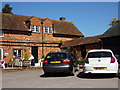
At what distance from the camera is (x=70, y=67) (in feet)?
36.7

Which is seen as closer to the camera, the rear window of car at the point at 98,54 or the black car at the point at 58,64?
the rear window of car at the point at 98,54

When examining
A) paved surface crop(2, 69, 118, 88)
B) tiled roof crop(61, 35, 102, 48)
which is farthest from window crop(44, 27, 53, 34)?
paved surface crop(2, 69, 118, 88)

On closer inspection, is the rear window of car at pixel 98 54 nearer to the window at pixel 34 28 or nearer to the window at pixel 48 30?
the window at pixel 34 28

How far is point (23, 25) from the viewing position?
2969 cm

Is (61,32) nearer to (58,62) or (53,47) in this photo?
(53,47)

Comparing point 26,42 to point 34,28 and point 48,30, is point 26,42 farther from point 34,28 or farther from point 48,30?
point 48,30

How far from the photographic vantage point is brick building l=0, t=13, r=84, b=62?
27.1 m

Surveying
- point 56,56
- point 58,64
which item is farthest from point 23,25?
point 58,64

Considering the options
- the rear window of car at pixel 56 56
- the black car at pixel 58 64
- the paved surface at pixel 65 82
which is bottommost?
the paved surface at pixel 65 82

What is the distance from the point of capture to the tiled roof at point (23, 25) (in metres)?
28.2

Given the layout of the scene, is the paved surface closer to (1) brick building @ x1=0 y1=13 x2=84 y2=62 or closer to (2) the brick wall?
(2) the brick wall

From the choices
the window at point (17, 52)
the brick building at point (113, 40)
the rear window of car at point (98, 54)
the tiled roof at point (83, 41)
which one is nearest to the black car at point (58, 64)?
the rear window of car at point (98, 54)

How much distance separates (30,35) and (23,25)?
200 centimetres

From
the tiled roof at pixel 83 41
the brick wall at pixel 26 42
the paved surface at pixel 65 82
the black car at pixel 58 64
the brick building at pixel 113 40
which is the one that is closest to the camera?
the paved surface at pixel 65 82
